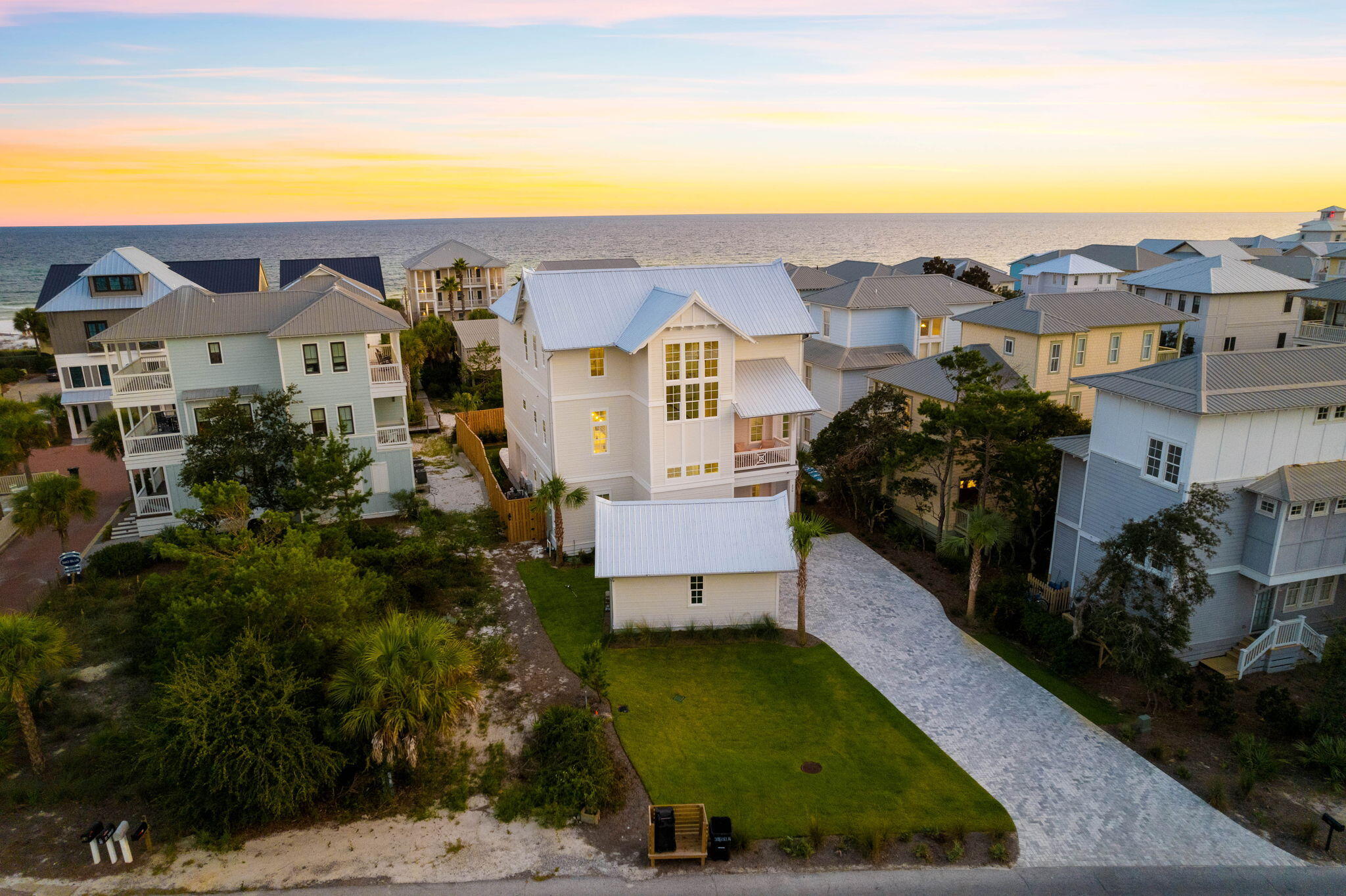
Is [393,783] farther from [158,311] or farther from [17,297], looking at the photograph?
[17,297]

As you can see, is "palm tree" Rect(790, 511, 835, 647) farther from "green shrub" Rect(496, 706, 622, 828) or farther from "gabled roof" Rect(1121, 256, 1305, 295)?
"gabled roof" Rect(1121, 256, 1305, 295)

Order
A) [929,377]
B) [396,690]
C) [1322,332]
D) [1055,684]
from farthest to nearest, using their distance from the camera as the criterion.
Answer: [1322,332], [929,377], [1055,684], [396,690]

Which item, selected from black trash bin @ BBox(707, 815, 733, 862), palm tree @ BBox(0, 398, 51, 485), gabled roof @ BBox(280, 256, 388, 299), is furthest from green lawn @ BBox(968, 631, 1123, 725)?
gabled roof @ BBox(280, 256, 388, 299)

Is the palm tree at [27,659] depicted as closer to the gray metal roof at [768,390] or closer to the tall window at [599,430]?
the tall window at [599,430]

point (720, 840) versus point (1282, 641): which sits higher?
point (1282, 641)

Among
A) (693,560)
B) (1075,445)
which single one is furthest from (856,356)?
(693,560)

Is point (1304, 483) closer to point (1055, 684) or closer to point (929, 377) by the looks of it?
point (1055, 684)

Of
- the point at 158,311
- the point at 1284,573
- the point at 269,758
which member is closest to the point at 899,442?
the point at 1284,573
